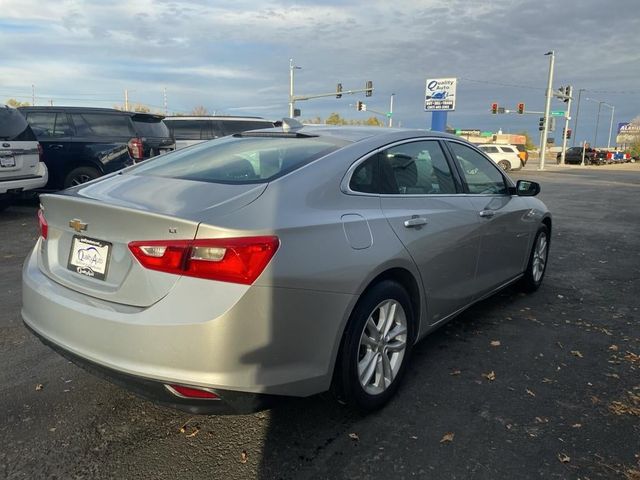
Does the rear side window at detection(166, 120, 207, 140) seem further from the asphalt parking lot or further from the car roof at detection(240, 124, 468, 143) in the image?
the car roof at detection(240, 124, 468, 143)

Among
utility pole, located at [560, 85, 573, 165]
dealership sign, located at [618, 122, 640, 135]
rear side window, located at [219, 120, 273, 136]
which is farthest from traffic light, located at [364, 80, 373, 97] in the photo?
dealership sign, located at [618, 122, 640, 135]

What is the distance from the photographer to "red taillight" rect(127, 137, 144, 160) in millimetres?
9966

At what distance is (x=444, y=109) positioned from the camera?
35.3 meters

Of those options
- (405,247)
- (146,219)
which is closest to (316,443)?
(405,247)

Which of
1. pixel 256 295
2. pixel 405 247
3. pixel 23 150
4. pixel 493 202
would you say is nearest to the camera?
pixel 256 295

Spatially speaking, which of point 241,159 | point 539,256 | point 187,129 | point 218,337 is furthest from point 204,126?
point 218,337

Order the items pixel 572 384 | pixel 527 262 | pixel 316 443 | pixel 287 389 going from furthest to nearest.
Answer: pixel 527 262, pixel 572 384, pixel 316 443, pixel 287 389

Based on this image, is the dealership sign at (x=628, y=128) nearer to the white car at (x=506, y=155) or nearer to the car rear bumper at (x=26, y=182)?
the white car at (x=506, y=155)

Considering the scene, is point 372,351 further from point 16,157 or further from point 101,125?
point 101,125

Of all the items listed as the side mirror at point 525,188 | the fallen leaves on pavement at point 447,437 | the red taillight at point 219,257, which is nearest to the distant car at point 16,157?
the red taillight at point 219,257

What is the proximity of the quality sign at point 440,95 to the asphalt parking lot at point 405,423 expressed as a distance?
33.3m

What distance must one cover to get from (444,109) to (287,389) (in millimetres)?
35291

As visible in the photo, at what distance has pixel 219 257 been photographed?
2209mm

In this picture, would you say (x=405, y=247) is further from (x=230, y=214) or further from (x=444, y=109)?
(x=444, y=109)
